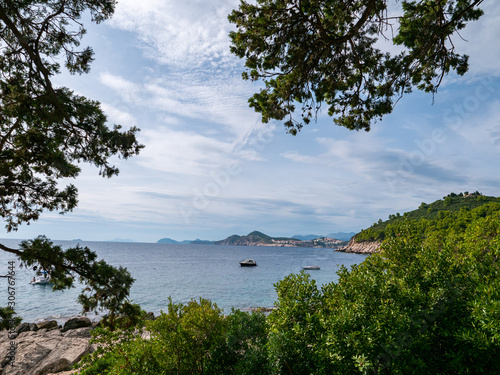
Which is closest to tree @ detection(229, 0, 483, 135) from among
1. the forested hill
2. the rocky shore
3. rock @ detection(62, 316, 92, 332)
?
the forested hill

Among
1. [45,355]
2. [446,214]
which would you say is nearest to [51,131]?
[45,355]

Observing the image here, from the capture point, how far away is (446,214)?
63625 millimetres

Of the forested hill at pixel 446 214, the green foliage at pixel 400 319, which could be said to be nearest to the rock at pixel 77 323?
the green foliage at pixel 400 319

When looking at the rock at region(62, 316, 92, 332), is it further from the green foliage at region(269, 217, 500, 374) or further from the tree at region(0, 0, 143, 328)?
the green foliage at region(269, 217, 500, 374)

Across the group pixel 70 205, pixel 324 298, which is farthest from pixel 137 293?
pixel 324 298

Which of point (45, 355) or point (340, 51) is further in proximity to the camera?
point (45, 355)

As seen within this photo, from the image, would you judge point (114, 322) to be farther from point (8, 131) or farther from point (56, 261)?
point (8, 131)

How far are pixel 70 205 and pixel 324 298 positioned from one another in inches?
274

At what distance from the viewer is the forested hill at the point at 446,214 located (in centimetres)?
1541

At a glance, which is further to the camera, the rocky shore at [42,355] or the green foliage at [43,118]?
the rocky shore at [42,355]

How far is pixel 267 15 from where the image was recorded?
6031 millimetres

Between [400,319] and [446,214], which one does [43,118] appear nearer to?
[400,319]

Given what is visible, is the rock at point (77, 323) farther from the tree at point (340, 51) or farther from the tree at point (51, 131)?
the tree at point (340, 51)

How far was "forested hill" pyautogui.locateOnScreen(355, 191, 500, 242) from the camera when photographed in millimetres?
15408
